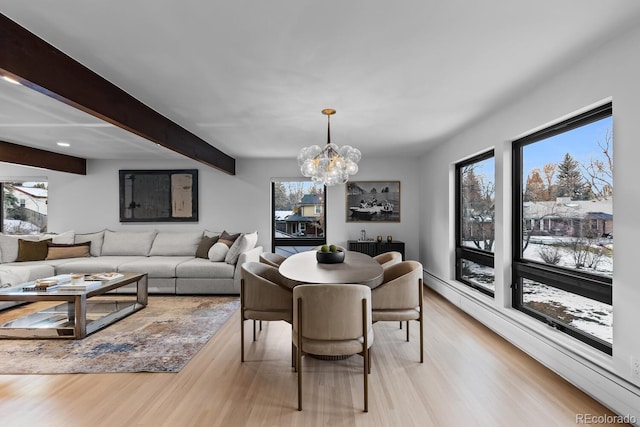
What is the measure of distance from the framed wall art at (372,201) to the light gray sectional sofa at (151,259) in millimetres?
2028

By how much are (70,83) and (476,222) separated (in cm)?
443

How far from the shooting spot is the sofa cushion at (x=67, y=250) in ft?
17.8

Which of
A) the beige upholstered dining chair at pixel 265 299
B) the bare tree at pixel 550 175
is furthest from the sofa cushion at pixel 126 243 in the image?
the bare tree at pixel 550 175

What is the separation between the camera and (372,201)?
648 centimetres

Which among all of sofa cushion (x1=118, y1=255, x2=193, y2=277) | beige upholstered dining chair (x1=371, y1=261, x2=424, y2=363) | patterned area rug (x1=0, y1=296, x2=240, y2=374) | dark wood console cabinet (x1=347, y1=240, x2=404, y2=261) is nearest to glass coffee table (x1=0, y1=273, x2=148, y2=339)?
patterned area rug (x1=0, y1=296, x2=240, y2=374)

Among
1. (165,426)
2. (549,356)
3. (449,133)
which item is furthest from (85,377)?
(449,133)

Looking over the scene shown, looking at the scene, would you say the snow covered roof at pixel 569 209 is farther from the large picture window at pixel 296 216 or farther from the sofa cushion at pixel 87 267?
the sofa cushion at pixel 87 267

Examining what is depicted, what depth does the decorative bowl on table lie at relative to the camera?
3.29m

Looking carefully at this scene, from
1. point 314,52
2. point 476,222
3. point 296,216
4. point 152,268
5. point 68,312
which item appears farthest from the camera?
point 296,216

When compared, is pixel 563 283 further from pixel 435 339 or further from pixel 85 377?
pixel 85 377

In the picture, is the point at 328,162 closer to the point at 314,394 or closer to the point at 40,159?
the point at 314,394

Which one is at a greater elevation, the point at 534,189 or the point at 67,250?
the point at 534,189

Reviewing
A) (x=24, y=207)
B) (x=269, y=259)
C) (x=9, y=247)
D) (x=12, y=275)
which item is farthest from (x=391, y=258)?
(x=24, y=207)

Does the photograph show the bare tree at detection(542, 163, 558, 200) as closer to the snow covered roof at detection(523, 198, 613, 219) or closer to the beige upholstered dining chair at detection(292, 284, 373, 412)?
the snow covered roof at detection(523, 198, 613, 219)
